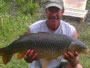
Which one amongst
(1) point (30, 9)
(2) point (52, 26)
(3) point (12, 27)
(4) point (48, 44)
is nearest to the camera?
(4) point (48, 44)

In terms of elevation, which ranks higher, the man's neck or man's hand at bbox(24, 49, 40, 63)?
the man's neck

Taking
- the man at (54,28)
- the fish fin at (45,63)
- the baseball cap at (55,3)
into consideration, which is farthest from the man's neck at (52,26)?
the fish fin at (45,63)

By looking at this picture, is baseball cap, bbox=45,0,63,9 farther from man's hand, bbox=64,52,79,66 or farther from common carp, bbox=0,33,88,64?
man's hand, bbox=64,52,79,66

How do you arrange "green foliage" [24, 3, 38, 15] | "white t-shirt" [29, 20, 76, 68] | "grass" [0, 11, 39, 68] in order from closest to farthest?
"white t-shirt" [29, 20, 76, 68], "grass" [0, 11, 39, 68], "green foliage" [24, 3, 38, 15]

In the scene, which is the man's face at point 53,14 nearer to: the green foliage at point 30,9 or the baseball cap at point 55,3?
the baseball cap at point 55,3

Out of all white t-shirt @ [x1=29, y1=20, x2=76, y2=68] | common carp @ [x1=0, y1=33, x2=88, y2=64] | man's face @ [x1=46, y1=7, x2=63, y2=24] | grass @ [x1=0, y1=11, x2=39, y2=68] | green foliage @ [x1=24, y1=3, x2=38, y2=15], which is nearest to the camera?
common carp @ [x1=0, y1=33, x2=88, y2=64]

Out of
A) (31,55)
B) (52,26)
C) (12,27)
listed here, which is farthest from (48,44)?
(12,27)

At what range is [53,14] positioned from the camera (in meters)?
2.81

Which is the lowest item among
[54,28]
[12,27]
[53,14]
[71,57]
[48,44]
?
[12,27]

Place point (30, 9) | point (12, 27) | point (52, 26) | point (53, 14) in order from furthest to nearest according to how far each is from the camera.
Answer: point (30, 9) < point (12, 27) < point (52, 26) < point (53, 14)

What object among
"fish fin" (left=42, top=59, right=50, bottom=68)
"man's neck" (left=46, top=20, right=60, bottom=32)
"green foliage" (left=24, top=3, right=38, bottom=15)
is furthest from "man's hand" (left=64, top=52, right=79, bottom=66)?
"green foliage" (left=24, top=3, right=38, bottom=15)

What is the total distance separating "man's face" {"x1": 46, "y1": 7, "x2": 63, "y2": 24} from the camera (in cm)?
281

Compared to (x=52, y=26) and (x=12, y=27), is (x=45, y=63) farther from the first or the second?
(x=12, y=27)

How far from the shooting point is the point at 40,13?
22.4 feet
